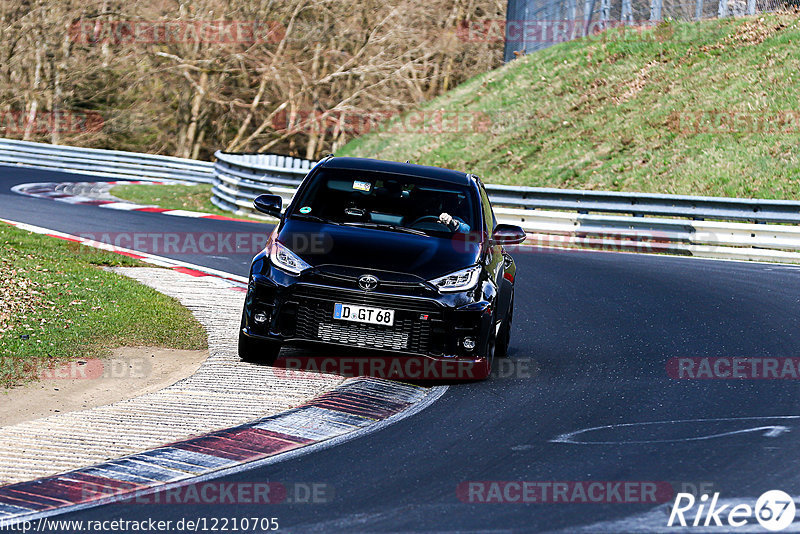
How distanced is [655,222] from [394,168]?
11390 millimetres

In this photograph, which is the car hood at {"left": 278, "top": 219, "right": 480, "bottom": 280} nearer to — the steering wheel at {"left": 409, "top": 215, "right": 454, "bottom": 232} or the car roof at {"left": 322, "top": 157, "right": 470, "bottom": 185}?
the steering wheel at {"left": 409, "top": 215, "right": 454, "bottom": 232}

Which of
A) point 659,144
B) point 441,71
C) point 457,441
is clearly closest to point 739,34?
point 659,144

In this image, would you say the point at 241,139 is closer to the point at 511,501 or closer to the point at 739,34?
the point at 739,34

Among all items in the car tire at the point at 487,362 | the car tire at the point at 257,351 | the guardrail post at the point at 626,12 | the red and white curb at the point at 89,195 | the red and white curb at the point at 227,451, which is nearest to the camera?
the red and white curb at the point at 227,451

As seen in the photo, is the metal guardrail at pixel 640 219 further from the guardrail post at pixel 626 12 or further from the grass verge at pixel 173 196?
the guardrail post at pixel 626 12

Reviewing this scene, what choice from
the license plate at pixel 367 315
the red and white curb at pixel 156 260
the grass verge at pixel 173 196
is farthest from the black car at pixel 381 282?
the grass verge at pixel 173 196

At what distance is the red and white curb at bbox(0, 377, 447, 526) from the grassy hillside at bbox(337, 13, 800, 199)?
718 inches

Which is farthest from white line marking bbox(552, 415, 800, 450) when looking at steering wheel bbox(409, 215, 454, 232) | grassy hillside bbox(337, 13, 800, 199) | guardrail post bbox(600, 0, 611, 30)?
guardrail post bbox(600, 0, 611, 30)

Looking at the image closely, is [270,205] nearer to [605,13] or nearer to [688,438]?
[688,438]

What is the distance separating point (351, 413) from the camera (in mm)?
7355

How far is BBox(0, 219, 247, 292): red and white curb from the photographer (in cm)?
1372

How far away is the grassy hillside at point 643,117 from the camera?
86.0 ft

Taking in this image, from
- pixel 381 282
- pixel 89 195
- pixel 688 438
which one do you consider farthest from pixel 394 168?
pixel 89 195

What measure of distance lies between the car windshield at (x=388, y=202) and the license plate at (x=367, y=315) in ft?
3.33
